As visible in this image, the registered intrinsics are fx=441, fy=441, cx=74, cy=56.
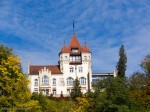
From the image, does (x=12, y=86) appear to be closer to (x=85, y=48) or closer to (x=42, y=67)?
(x=42, y=67)

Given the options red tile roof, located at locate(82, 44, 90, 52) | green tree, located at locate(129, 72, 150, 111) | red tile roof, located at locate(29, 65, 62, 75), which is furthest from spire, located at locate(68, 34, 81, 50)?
green tree, located at locate(129, 72, 150, 111)

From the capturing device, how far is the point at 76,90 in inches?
2918

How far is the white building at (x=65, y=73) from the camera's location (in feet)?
265

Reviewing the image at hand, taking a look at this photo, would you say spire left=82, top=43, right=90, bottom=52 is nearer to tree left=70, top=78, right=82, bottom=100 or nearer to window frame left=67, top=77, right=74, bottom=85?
window frame left=67, top=77, right=74, bottom=85

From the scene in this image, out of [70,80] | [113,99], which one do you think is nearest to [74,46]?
[70,80]

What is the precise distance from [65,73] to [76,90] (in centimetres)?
858

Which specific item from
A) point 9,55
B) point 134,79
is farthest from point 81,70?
point 9,55

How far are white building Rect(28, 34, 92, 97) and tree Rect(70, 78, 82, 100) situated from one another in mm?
4223

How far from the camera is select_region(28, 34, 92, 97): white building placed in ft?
265

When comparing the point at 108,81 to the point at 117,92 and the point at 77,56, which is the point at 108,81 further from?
the point at 77,56

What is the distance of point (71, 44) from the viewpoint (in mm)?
84312

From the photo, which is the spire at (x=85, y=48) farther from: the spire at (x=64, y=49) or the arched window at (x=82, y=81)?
the arched window at (x=82, y=81)

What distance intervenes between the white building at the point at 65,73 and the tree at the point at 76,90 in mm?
4223

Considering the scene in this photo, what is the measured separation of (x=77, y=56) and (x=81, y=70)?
2.86m
